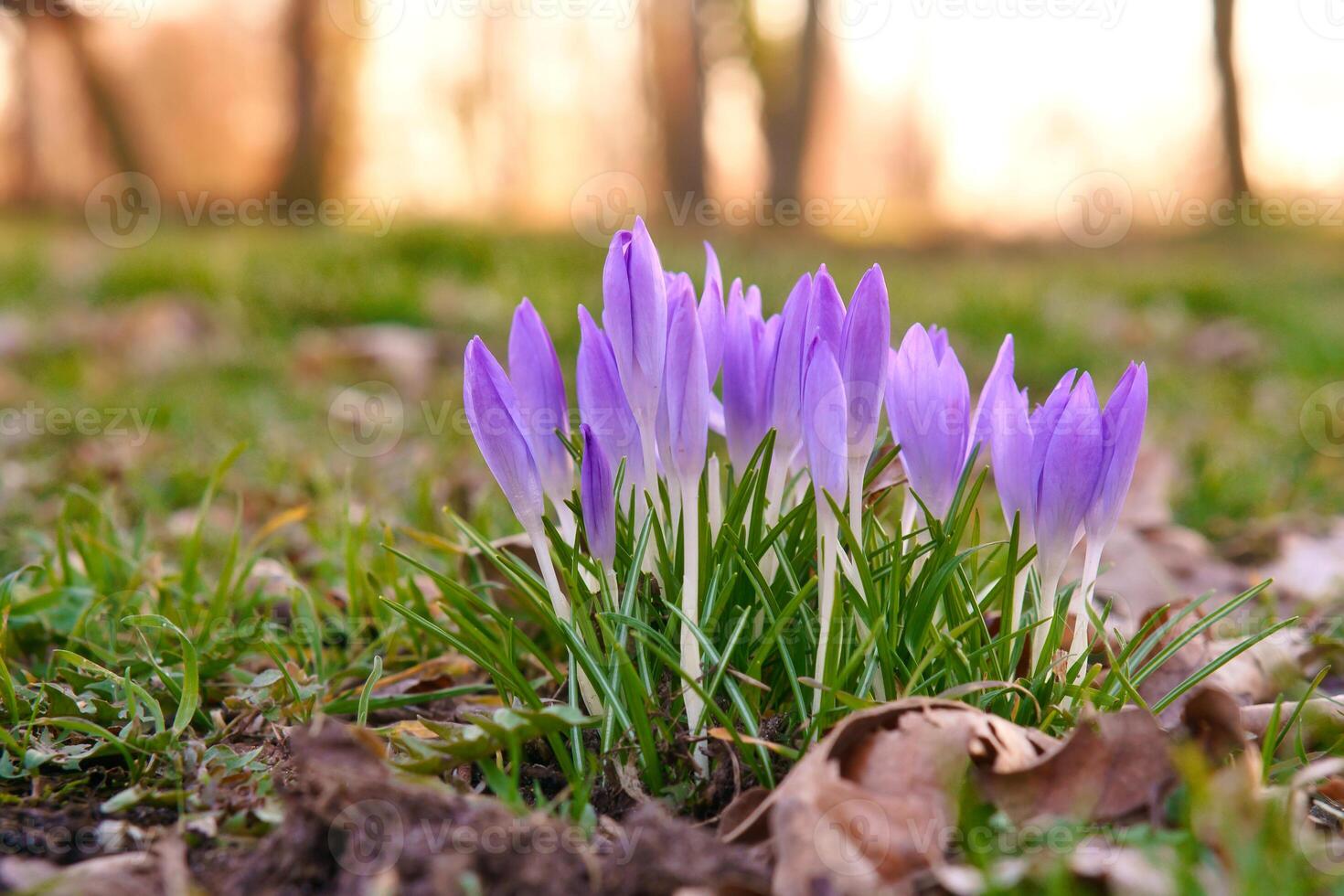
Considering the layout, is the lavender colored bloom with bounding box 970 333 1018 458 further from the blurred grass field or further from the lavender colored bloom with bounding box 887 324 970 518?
the blurred grass field

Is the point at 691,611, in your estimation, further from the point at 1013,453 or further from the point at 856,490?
the point at 1013,453

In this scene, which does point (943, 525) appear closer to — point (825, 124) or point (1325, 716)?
point (1325, 716)

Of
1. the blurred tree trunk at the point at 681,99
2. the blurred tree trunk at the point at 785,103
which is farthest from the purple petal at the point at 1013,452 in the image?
the blurred tree trunk at the point at 785,103

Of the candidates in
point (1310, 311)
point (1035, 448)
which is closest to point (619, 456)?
point (1035, 448)

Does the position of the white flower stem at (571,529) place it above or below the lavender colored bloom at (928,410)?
below

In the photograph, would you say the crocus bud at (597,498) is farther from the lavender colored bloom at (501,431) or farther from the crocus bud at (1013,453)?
the crocus bud at (1013,453)

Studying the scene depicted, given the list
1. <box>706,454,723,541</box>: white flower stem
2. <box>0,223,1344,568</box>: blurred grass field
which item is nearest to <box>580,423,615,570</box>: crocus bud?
<box>706,454,723,541</box>: white flower stem

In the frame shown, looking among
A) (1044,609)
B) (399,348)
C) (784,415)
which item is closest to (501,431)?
(784,415)
